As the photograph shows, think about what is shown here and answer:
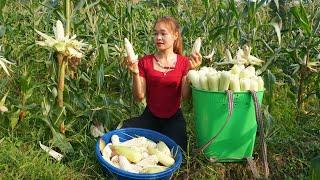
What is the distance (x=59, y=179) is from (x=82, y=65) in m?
1.11

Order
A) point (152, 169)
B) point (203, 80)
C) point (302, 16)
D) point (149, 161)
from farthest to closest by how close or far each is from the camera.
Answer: point (302, 16), point (203, 80), point (149, 161), point (152, 169)

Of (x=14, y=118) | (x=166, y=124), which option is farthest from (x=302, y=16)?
(x=14, y=118)

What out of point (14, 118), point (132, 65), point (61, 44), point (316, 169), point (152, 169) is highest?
point (61, 44)

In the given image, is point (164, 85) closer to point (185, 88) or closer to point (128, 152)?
point (185, 88)

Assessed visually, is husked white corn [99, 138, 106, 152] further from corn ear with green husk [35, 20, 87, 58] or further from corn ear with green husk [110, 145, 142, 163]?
corn ear with green husk [35, 20, 87, 58]

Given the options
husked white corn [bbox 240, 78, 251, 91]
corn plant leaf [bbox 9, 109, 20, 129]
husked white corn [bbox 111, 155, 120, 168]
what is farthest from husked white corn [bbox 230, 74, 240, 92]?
corn plant leaf [bbox 9, 109, 20, 129]

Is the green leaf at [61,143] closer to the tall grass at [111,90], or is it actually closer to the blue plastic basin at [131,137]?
the tall grass at [111,90]

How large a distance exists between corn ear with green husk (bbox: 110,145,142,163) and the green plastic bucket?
436mm

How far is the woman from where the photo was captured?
273 cm

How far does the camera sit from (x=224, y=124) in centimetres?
255

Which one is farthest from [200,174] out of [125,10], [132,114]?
[125,10]

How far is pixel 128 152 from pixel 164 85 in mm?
516

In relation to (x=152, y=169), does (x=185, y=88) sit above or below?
above

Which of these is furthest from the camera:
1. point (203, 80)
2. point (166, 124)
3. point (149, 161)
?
point (166, 124)
